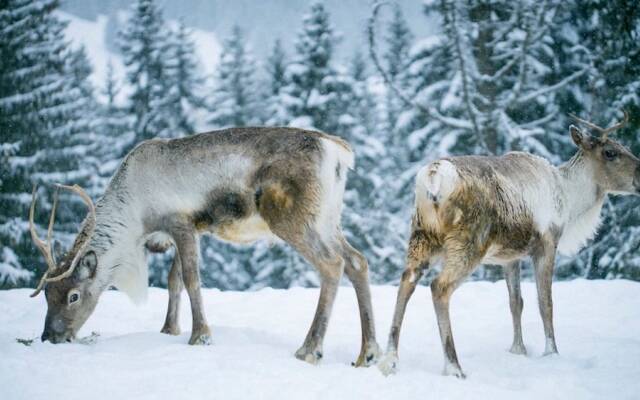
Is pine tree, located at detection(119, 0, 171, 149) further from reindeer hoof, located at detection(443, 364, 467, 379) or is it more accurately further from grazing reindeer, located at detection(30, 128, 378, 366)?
reindeer hoof, located at detection(443, 364, 467, 379)

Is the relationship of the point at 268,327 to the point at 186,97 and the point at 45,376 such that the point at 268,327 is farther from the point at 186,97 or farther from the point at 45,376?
the point at 186,97

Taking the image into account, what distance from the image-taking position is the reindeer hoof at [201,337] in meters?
5.06

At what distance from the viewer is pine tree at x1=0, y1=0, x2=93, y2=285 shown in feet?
60.2

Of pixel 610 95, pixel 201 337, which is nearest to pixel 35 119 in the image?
pixel 201 337

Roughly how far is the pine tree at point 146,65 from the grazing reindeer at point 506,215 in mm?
17398

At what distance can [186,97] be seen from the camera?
72.7 ft

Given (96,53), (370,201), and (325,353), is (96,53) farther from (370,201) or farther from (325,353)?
(325,353)

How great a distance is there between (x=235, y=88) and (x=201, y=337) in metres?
20.2

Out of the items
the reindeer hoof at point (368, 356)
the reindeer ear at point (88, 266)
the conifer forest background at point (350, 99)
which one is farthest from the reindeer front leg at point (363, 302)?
the conifer forest background at point (350, 99)

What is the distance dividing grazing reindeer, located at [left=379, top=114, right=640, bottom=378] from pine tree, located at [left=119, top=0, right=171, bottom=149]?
17398mm

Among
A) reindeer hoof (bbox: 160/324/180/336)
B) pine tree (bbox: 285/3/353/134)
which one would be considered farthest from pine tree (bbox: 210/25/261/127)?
reindeer hoof (bbox: 160/324/180/336)

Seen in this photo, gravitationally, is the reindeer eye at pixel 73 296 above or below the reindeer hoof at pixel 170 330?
above

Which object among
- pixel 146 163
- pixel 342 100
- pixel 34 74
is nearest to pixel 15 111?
pixel 34 74

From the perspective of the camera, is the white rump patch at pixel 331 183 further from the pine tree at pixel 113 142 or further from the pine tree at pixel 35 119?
the pine tree at pixel 35 119
